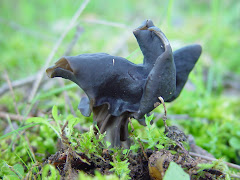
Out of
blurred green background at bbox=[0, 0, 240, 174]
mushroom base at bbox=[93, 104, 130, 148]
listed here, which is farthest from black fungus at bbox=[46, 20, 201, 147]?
blurred green background at bbox=[0, 0, 240, 174]

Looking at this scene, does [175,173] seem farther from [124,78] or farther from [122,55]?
[122,55]

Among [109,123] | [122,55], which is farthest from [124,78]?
[122,55]

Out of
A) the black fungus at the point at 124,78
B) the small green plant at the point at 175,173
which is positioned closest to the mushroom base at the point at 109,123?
the black fungus at the point at 124,78

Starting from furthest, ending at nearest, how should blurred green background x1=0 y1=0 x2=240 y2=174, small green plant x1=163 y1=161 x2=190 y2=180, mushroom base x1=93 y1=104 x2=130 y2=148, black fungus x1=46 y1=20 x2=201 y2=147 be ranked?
blurred green background x1=0 y1=0 x2=240 y2=174 < mushroom base x1=93 y1=104 x2=130 y2=148 < black fungus x1=46 y1=20 x2=201 y2=147 < small green plant x1=163 y1=161 x2=190 y2=180

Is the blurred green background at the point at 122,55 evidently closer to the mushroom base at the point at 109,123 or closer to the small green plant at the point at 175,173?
the mushroom base at the point at 109,123

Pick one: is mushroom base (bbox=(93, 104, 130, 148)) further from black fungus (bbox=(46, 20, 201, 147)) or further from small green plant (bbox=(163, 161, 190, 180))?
small green plant (bbox=(163, 161, 190, 180))

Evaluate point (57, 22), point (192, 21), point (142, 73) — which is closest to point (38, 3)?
point (57, 22)

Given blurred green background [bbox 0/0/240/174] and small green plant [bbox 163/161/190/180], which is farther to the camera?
blurred green background [bbox 0/0/240/174]

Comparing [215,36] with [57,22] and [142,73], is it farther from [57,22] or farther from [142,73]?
[57,22]
